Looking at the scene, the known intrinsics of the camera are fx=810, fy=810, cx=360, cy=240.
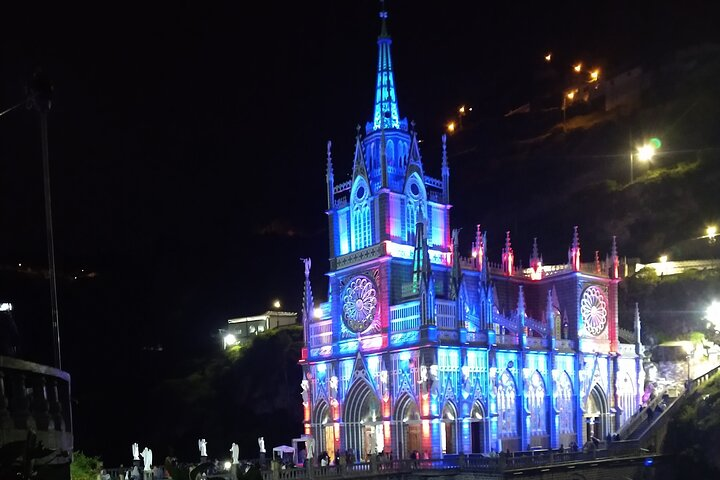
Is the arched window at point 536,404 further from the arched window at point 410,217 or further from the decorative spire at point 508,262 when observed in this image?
the arched window at point 410,217

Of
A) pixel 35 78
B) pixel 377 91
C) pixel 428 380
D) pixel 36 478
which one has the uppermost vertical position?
pixel 377 91

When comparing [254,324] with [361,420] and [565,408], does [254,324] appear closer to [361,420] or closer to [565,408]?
[361,420]

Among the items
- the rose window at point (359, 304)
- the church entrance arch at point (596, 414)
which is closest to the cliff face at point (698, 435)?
the church entrance arch at point (596, 414)

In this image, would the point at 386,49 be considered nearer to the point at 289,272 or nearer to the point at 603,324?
the point at 603,324

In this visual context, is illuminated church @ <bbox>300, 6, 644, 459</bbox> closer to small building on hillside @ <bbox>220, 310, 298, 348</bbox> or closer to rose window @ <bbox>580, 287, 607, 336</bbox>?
rose window @ <bbox>580, 287, 607, 336</bbox>

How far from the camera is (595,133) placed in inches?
3238

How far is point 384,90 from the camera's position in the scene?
50.1 meters

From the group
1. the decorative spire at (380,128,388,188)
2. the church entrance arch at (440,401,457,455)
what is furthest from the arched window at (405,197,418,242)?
the church entrance arch at (440,401,457,455)

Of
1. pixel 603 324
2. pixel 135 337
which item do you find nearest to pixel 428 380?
pixel 603 324

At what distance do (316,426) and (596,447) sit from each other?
642 inches

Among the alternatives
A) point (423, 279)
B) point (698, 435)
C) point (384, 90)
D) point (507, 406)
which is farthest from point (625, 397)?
point (384, 90)

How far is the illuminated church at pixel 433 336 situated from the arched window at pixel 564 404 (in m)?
0.09

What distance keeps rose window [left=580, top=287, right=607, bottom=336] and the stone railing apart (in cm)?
4286

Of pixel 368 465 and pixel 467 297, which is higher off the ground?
pixel 467 297
